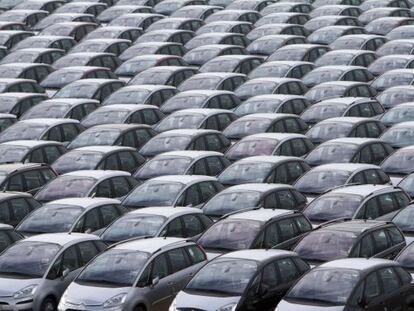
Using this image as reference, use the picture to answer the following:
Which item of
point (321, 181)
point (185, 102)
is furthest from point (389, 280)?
point (185, 102)

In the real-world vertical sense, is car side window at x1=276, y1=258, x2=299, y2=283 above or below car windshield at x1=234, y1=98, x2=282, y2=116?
above

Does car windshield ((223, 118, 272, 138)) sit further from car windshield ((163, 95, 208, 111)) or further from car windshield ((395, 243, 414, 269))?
car windshield ((395, 243, 414, 269))

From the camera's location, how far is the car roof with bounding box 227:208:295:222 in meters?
22.1

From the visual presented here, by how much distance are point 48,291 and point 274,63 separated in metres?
18.7

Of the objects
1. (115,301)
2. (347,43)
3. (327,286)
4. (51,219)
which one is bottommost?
(347,43)

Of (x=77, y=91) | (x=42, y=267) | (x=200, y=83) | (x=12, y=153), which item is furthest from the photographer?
(x=200, y=83)

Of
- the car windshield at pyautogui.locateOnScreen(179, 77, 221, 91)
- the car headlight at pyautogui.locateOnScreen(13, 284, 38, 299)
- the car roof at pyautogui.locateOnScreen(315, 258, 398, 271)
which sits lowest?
the car windshield at pyautogui.locateOnScreen(179, 77, 221, 91)

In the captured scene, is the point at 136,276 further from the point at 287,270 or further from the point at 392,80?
the point at 392,80

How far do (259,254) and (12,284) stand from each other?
400 centimetres

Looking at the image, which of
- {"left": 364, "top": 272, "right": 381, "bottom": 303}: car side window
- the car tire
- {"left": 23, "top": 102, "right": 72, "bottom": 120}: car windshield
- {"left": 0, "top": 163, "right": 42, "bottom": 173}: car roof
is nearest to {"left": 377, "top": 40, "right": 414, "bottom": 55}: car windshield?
{"left": 23, "top": 102, "right": 72, "bottom": 120}: car windshield

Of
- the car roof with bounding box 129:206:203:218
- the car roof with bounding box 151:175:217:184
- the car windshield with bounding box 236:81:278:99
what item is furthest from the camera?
the car windshield with bounding box 236:81:278:99

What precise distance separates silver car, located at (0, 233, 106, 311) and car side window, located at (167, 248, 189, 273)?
5.49 ft

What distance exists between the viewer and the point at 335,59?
38.7 m

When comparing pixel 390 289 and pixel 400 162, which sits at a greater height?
pixel 390 289
